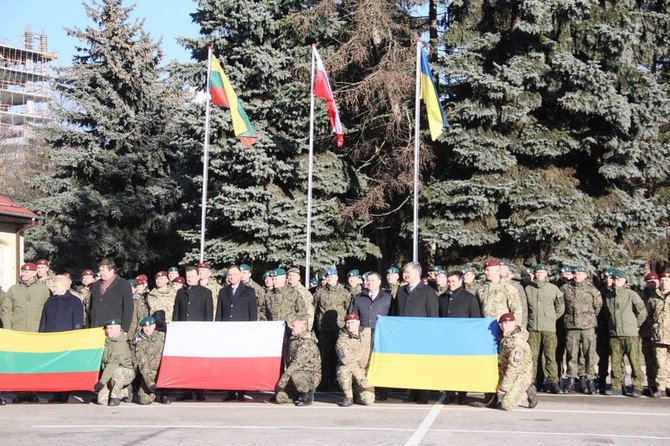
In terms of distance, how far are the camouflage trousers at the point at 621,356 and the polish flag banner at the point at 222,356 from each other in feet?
17.1

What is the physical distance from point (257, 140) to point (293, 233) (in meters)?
2.48

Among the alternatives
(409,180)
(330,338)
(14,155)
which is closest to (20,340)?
(330,338)

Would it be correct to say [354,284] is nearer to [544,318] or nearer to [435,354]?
[435,354]

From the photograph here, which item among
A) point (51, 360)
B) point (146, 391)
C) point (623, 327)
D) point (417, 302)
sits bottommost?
point (146, 391)

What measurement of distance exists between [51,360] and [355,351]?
4375 millimetres

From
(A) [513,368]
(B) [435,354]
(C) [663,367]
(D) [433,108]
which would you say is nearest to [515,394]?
(A) [513,368]

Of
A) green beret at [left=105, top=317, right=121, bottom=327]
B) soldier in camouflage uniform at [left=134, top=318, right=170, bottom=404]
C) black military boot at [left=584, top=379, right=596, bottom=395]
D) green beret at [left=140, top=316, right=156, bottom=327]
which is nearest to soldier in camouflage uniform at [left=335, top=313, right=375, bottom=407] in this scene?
soldier in camouflage uniform at [left=134, top=318, right=170, bottom=404]

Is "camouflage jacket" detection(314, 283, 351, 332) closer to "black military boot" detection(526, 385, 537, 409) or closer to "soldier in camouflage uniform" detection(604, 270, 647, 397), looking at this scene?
"black military boot" detection(526, 385, 537, 409)

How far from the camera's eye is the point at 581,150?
2078 centimetres

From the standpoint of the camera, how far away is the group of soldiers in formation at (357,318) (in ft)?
40.3

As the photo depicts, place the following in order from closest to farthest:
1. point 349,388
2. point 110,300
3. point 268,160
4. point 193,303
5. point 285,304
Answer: point 349,388, point 110,300, point 193,303, point 285,304, point 268,160

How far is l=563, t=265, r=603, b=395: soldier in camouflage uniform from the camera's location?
13.9 meters

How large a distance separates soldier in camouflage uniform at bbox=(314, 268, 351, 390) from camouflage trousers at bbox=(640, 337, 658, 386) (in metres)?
4.73

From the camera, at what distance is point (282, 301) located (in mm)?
13609
